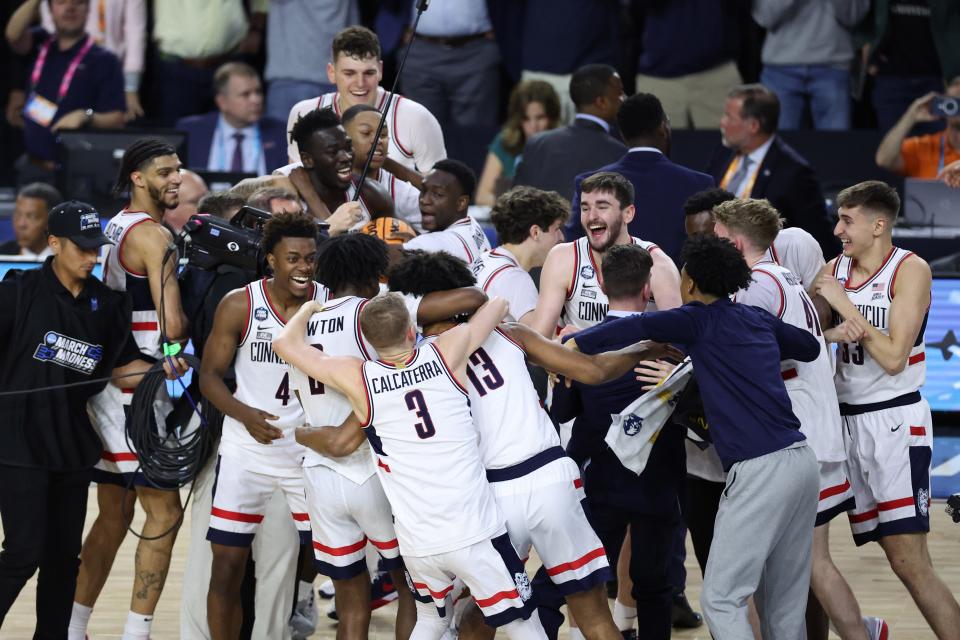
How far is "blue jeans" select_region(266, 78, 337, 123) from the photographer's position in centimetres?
1077

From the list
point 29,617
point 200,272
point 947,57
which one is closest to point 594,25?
point 947,57

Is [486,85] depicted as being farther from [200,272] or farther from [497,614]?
[497,614]

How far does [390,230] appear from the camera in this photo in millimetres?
6617

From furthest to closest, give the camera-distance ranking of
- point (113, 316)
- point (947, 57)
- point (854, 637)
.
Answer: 1. point (947, 57)
2. point (113, 316)
3. point (854, 637)

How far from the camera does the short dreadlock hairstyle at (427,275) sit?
531 cm

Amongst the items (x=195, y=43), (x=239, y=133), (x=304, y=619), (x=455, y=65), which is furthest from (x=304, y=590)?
(x=195, y=43)

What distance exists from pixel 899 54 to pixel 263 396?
6431 mm

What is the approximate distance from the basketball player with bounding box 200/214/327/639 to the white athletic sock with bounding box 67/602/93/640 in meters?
0.85

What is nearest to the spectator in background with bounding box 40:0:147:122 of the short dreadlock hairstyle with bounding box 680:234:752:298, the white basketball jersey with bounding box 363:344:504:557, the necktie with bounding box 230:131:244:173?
the necktie with bounding box 230:131:244:173

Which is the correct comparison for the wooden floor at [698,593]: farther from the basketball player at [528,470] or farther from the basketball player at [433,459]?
the basketball player at [433,459]

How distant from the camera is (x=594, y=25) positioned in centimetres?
1043

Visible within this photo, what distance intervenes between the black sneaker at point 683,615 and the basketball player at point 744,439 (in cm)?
140

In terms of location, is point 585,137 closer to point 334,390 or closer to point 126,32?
point 334,390

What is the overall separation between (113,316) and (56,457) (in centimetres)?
62
